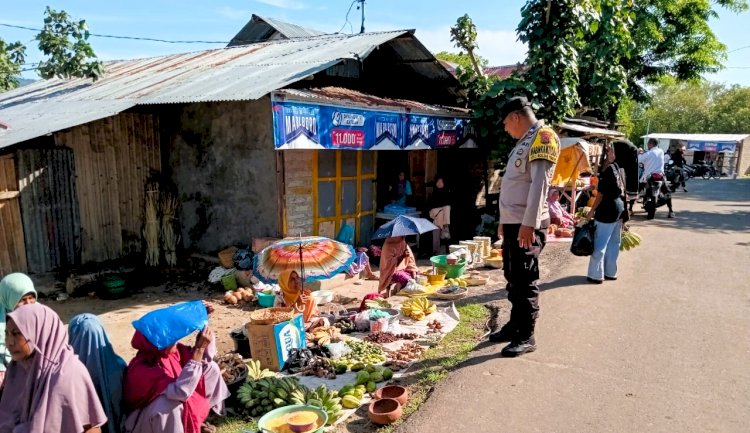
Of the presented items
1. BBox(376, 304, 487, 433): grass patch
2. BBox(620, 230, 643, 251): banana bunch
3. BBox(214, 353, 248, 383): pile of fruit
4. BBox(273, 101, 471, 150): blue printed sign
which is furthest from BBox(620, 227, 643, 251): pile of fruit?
BBox(214, 353, 248, 383): pile of fruit

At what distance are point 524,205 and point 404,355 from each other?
6.06 ft

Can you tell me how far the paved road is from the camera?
11.7ft

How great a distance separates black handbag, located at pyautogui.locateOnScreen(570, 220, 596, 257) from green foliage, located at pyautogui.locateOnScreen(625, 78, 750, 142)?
43.0 metres

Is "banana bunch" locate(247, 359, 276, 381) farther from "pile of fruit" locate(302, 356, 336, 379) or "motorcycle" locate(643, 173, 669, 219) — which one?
"motorcycle" locate(643, 173, 669, 219)

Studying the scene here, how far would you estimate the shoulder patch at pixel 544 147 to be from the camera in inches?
157

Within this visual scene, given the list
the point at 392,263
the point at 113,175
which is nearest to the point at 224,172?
the point at 113,175

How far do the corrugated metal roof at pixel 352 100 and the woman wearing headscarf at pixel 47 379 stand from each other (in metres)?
4.71

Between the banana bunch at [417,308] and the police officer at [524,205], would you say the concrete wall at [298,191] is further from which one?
the police officer at [524,205]

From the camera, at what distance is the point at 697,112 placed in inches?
2046

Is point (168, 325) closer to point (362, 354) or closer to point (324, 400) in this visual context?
point (324, 400)

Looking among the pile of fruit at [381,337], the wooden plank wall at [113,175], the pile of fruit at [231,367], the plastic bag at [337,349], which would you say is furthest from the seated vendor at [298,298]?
the wooden plank wall at [113,175]

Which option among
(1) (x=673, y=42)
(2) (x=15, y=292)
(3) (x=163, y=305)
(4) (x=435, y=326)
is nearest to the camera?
(2) (x=15, y=292)

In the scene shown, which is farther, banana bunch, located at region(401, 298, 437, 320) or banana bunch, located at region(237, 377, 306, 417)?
banana bunch, located at region(401, 298, 437, 320)

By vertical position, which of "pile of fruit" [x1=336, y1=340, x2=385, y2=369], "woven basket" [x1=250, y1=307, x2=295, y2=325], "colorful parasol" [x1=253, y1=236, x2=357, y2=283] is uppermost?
"colorful parasol" [x1=253, y1=236, x2=357, y2=283]
